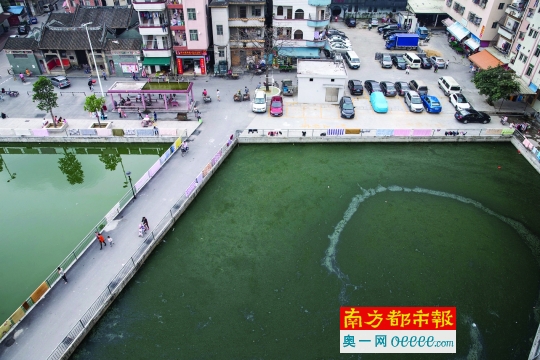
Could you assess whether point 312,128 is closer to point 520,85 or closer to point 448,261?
point 448,261

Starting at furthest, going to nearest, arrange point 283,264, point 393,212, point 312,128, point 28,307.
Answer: point 312,128 < point 393,212 < point 283,264 < point 28,307

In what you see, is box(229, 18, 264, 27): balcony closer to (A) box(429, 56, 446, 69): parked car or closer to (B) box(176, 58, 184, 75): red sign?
(B) box(176, 58, 184, 75): red sign

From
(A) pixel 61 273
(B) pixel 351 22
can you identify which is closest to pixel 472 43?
(B) pixel 351 22

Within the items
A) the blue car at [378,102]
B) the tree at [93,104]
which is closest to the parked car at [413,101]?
the blue car at [378,102]

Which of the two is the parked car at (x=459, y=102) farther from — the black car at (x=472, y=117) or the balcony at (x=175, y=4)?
the balcony at (x=175, y=4)

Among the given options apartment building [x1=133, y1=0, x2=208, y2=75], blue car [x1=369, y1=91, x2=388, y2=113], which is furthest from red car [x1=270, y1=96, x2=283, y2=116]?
apartment building [x1=133, y1=0, x2=208, y2=75]

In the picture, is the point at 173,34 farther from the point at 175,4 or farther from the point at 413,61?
the point at 413,61

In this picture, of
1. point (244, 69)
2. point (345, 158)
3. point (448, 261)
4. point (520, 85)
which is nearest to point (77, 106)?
point (244, 69)

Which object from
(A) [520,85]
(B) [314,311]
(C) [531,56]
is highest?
(C) [531,56]
